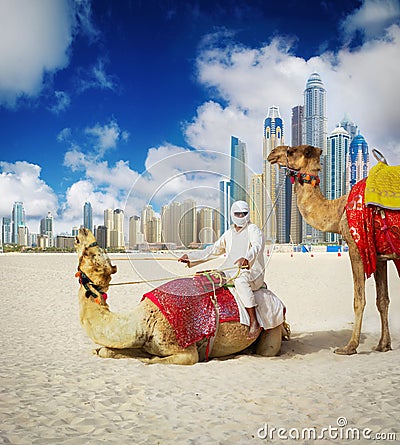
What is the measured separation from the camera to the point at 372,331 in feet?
24.9

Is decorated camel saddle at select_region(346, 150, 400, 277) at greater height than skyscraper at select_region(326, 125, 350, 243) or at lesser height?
lesser

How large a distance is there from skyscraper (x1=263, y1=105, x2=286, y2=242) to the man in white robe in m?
0.22

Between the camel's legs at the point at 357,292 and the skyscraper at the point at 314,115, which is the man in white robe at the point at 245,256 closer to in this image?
the camel's legs at the point at 357,292

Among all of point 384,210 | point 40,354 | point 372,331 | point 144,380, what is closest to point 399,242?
point 384,210

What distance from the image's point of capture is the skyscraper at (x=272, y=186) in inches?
216

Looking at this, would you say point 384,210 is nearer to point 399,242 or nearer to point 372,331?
point 399,242

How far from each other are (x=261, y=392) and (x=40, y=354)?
3050 millimetres

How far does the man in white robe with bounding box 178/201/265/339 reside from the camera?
5250mm

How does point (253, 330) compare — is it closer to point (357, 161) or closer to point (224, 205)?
point (224, 205)

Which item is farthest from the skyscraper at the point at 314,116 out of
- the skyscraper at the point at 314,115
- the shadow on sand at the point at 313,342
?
the shadow on sand at the point at 313,342

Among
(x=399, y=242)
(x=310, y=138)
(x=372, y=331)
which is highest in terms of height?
(x=310, y=138)

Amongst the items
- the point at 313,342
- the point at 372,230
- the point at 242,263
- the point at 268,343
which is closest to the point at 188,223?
the point at 242,263

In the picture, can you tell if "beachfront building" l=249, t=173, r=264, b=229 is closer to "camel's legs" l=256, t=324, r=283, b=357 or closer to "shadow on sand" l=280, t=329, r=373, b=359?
"camel's legs" l=256, t=324, r=283, b=357

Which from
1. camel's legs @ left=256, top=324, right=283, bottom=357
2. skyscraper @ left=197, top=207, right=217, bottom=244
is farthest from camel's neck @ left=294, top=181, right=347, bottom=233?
skyscraper @ left=197, top=207, right=217, bottom=244
